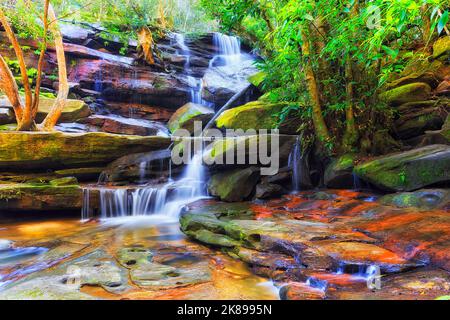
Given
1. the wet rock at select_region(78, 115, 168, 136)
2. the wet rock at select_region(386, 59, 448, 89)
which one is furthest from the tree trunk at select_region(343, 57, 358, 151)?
the wet rock at select_region(78, 115, 168, 136)

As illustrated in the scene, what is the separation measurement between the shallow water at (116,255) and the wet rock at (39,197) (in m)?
0.39

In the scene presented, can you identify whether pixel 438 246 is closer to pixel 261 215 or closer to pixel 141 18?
pixel 261 215

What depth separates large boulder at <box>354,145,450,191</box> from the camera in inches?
205

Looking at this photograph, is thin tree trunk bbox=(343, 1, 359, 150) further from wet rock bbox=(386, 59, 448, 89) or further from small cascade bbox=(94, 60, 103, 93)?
small cascade bbox=(94, 60, 103, 93)

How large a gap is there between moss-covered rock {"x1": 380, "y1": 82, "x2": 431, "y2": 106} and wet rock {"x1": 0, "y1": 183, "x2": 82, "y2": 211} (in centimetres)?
837

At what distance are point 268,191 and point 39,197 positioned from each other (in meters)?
5.61

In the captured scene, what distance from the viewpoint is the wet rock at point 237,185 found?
7.35 meters

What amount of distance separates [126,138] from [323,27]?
20.3ft

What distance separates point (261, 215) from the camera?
581 cm

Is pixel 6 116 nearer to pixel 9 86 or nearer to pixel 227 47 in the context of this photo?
pixel 9 86

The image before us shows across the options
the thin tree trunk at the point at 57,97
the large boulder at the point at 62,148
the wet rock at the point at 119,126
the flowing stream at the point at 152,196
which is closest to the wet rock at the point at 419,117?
the flowing stream at the point at 152,196

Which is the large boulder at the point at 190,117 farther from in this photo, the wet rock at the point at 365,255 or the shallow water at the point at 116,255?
the wet rock at the point at 365,255
